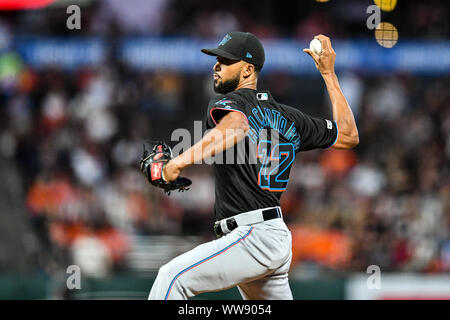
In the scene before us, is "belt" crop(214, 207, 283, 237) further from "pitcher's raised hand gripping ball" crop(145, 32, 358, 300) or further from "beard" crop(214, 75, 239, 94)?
"beard" crop(214, 75, 239, 94)

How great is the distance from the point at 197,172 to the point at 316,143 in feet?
23.2

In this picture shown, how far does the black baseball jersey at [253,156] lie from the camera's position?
386 cm

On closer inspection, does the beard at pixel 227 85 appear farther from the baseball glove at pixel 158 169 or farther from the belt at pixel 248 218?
the belt at pixel 248 218

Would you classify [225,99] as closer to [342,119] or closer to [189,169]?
[342,119]

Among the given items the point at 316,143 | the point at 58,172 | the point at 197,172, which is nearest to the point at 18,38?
the point at 58,172

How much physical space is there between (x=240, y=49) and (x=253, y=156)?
2.20 ft

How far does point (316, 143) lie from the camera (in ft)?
14.2

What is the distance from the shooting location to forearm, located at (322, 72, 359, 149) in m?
4.46

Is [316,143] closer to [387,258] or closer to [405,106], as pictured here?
[387,258]

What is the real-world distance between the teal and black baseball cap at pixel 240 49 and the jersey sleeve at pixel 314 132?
1.47 ft

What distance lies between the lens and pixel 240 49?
13.3 ft

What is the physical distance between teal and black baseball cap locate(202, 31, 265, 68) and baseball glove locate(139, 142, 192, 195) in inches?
26.3
